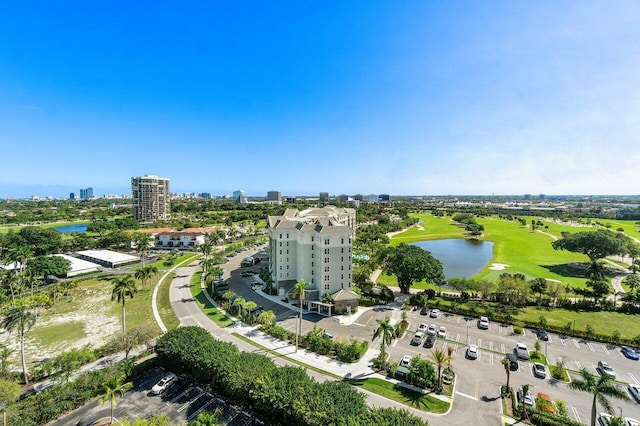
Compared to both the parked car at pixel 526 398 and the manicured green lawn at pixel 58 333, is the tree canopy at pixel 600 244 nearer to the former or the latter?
the parked car at pixel 526 398

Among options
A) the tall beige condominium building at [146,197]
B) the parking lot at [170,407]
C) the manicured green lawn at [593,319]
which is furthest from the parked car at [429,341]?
the tall beige condominium building at [146,197]

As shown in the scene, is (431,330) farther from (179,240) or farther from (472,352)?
(179,240)

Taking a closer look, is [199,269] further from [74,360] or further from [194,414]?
[194,414]

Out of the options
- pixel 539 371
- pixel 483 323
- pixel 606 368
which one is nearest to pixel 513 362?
pixel 539 371

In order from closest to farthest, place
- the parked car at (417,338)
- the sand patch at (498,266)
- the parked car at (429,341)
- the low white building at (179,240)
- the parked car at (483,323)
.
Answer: the parked car at (429,341), the parked car at (417,338), the parked car at (483,323), the sand patch at (498,266), the low white building at (179,240)

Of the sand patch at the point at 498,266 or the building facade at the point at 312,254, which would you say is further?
the sand patch at the point at 498,266

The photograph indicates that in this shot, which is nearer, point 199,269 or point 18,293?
point 18,293

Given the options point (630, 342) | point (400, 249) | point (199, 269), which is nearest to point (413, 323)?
→ point (400, 249)
